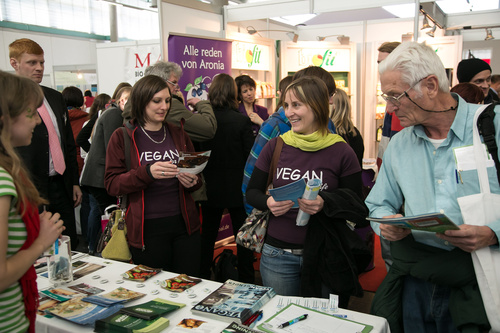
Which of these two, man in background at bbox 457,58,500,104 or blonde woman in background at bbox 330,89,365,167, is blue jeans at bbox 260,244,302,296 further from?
man in background at bbox 457,58,500,104

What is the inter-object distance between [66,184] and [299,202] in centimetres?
160

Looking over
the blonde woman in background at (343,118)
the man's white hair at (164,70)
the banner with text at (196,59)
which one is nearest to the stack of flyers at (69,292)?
the man's white hair at (164,70)

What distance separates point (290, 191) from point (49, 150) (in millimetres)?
1605

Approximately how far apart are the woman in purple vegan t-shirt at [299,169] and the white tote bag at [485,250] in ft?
2.27

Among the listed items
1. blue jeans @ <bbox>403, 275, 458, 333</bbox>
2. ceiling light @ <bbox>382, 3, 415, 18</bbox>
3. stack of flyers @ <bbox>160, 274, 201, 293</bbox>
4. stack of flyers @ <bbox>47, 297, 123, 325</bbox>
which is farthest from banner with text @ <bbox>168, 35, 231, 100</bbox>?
ceiling light @ <bbox>382, 3, 415, 18</bbox>

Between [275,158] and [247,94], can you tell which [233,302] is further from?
[247,94]

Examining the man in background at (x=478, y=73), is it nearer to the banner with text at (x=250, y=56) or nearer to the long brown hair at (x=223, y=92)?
the long brown hair at (x=223, y=92)

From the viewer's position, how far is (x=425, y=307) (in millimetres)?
1559

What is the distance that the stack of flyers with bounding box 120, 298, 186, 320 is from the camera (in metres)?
1.46

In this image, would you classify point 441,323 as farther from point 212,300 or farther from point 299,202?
point 212,300

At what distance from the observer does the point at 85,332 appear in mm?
1438

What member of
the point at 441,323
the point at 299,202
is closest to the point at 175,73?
the point at 299,202

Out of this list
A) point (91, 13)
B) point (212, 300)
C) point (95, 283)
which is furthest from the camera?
point (91, 13)

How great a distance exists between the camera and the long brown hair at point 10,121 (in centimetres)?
118
